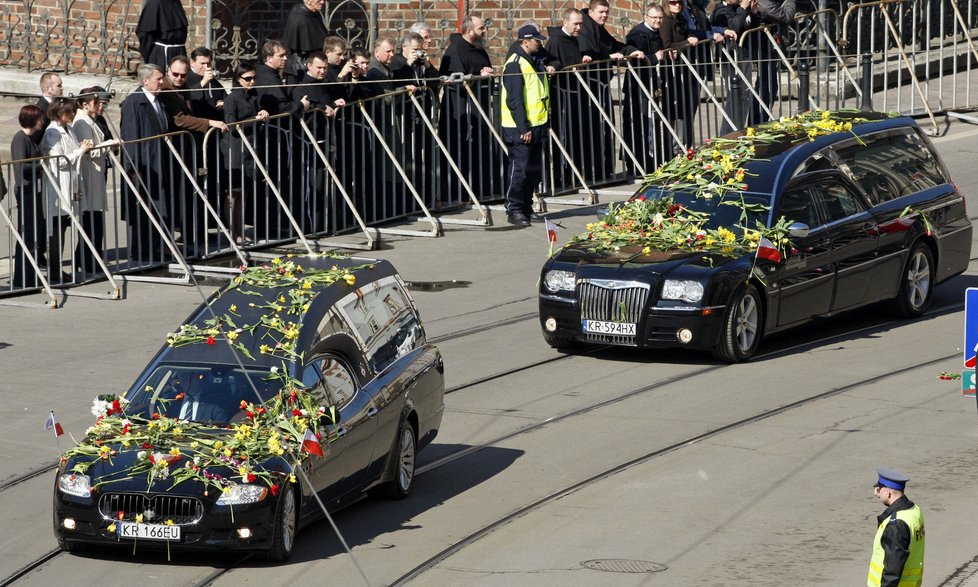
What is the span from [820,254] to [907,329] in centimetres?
144

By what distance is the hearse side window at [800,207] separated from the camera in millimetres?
16156

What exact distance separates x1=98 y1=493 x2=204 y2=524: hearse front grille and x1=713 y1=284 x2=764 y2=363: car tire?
20.8ft

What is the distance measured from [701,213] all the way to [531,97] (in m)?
5.25

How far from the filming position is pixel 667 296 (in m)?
15.2

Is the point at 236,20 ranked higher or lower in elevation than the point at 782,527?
higher

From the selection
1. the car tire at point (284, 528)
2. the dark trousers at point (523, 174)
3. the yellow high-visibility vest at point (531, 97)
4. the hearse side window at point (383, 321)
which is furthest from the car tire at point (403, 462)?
the yellow high-visibility vest at point (531, 97)

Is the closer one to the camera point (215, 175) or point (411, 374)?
point (411, 374)

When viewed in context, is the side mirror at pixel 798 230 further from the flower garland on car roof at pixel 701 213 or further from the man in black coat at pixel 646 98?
the man in black coat at pixel 646 98

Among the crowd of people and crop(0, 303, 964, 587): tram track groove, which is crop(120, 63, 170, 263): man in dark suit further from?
crop(0, 303, 964, 587): tram track groove

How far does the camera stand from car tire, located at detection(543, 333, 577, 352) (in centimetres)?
1572

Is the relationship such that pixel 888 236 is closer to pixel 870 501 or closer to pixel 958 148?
pixel 870 501

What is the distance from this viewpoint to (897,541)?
27.5ft

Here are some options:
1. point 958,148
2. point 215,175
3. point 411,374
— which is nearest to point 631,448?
point 411,374

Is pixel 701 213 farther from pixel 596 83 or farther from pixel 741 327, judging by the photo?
pixel 596 83
